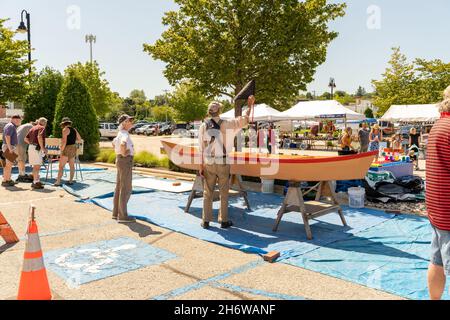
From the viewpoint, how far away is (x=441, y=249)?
10.6 ft

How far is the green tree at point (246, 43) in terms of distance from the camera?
12.1 metres

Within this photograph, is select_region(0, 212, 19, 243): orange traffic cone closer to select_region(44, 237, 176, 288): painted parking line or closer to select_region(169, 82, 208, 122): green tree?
select_region(44, 237, 176, 288): painted parking line

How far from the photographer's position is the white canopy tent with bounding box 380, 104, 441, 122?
85.2 ft

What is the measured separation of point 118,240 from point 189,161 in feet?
10.1

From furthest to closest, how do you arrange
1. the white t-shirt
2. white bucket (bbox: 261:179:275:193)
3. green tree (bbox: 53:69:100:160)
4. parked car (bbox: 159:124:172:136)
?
parked car (bbox: 159:124:172:136)
green tree (bbox: 53:69:100:160)
white bucket (bbox: 261:179:275:193)
the white t-shirt

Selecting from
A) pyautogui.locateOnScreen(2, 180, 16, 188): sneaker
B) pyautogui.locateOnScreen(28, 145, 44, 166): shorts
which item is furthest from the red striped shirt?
pyautogui.locateOnScreen(2, 180, 16, 188): sneaker

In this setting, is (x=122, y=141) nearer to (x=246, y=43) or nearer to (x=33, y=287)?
(x=33, y=287)

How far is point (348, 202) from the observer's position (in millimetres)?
8906

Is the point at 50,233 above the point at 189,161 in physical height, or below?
below

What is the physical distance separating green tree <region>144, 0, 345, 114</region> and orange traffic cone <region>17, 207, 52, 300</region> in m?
9.38

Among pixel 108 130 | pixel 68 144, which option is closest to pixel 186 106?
pixel 108 130
